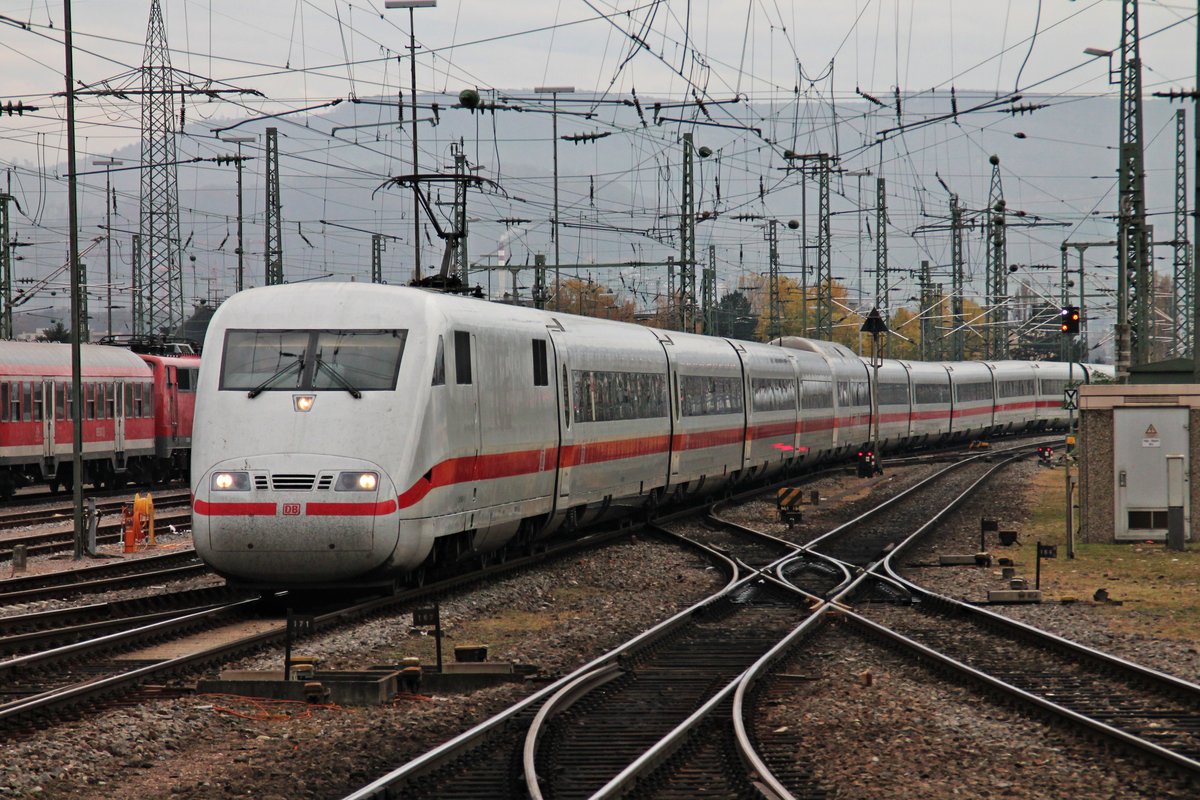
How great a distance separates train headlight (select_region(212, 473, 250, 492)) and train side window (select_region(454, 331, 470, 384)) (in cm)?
279

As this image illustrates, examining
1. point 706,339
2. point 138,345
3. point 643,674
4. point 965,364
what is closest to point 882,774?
point 643,674

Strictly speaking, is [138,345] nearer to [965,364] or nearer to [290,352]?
[290,352]

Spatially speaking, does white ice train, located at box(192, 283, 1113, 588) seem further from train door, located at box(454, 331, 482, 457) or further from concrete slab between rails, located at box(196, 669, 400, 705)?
concrete slab between rails, located at box(196, 669, 400, 705)

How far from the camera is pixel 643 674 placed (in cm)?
1271

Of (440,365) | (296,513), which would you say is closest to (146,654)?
(296,513)

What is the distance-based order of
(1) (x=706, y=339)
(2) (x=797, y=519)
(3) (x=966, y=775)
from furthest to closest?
(1) (x=706, y=339)
(2) (x=797, y=519)
(3) (x=966, y=775)

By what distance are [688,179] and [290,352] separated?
1298 inches

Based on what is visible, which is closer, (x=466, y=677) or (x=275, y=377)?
(x=466, y=677)

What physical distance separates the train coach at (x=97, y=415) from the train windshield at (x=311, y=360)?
19.5m

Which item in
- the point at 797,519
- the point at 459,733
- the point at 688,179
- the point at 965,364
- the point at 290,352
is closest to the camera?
the point at 459,733

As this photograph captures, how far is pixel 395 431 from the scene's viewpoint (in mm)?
15156

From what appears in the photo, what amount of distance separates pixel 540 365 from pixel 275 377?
553 centimetres

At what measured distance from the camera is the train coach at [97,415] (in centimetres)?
3378

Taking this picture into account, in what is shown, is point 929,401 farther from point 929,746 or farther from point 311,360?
point 929,746
